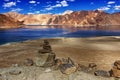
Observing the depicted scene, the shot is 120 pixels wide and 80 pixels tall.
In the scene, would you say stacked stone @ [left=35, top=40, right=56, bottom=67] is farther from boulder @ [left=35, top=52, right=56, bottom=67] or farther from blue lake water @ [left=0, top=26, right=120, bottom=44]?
blue lake water @ [left=0, top=26, right=120, bottom=44]

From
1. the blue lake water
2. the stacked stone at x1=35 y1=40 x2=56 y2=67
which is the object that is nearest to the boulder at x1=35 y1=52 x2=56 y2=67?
the stacked stone at x1=35 y1=40 x2=56 y2=67

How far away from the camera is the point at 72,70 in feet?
64.5

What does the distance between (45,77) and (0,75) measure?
160 inches

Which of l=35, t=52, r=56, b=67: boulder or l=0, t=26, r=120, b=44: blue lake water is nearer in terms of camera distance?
l=35, t=52, r=56, b=67: boulder

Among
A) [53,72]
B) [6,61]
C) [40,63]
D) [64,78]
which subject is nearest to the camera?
[64,78]

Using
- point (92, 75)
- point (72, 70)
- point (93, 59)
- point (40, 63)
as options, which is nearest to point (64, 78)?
point (72, 70)

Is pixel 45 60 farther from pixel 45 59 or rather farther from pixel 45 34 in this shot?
pixel 45 34

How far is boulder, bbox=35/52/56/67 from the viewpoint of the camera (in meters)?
21.9

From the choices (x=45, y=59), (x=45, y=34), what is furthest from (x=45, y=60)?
(x=45, y=34)

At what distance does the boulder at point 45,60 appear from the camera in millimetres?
21938

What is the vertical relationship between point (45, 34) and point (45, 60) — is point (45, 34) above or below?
below

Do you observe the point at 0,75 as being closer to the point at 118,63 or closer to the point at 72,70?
the point at 72,70

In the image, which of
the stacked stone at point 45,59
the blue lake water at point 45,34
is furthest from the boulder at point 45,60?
the blue lake water at point 45,34

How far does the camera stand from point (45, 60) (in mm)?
22031
